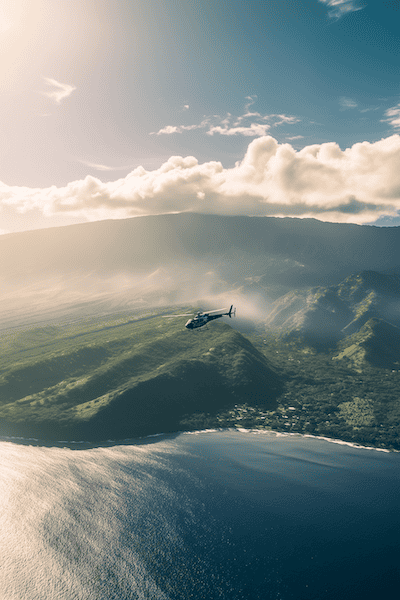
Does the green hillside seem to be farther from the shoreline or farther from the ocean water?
the ocean water

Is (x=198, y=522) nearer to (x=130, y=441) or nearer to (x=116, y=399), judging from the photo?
(x=130, y=441)

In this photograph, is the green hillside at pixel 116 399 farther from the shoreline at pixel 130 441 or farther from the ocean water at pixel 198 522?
the ocean water at pixel 198 522

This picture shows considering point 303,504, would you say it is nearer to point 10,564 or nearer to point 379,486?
point 379,486

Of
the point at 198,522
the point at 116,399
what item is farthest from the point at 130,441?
the point at 198,522

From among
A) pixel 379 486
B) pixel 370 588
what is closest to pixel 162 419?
pixel 379 486

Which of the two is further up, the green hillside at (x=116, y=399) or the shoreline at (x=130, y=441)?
the green hillside at (x=116, y=399)

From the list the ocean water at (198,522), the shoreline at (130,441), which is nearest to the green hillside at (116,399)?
the shoreline at (130,441)

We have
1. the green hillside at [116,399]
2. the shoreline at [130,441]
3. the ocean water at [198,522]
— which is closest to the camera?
the ocean water at [198,522]

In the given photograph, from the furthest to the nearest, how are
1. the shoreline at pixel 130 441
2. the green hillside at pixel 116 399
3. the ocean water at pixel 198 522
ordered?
the green hillside at pixel 116 399 < the shoreline at pixel 130 441 < the ocean water at pixel 198 522
